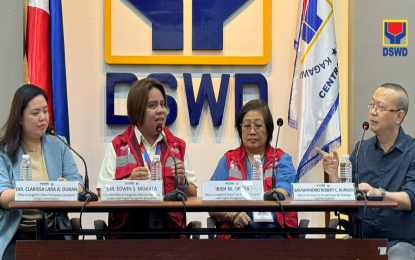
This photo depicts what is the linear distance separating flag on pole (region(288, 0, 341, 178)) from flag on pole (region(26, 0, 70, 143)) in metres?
1.81

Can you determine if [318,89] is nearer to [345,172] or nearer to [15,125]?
[345,172]

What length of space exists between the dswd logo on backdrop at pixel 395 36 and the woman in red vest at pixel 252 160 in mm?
1581

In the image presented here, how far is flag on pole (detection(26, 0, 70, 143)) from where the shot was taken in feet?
12.9

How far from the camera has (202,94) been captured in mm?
4316

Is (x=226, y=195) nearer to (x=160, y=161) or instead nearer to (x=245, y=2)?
(x=160, y=161)

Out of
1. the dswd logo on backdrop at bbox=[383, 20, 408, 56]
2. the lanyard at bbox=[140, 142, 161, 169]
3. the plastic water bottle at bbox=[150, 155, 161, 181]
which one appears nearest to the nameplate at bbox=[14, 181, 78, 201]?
the plastic water bottle at bbox=[150, 155, 161, 181]

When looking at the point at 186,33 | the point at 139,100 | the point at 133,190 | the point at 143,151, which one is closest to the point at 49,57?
the point at 186,33

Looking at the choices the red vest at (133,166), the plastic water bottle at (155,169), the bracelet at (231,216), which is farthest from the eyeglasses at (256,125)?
the plastic water bottle at (155,169)

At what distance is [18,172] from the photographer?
297 cm

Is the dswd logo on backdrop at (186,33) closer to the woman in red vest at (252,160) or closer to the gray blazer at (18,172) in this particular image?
the woman in red vest at (252,160)

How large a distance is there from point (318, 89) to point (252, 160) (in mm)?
1110

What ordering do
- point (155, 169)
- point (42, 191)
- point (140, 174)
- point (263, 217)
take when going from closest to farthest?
point (42, 191) < point (140, 174) < point (155, 169) < point (263, 217)

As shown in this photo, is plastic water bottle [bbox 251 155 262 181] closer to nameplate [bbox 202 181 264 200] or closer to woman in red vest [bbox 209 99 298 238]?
woman in red vest [bbox 209 99 298 238]

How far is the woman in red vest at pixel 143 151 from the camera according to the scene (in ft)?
9.95
